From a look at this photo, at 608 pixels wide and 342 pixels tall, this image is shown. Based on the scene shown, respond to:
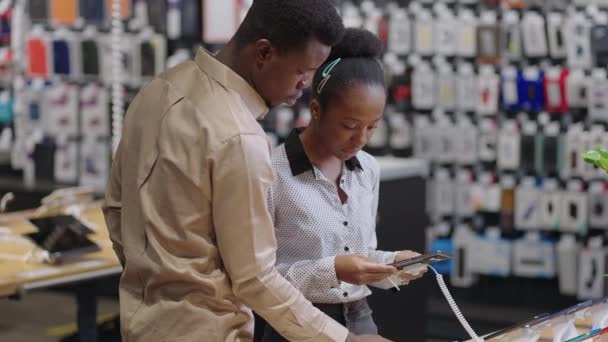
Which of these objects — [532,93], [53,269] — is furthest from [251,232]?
[532,93]

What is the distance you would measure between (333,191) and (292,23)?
2.12 ft

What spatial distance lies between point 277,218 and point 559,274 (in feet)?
18.4

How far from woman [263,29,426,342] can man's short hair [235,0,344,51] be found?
0.44 m

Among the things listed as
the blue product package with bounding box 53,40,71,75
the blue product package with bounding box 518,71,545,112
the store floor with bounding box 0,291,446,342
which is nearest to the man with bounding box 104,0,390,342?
the store floor with bounding box 0,291,446,342

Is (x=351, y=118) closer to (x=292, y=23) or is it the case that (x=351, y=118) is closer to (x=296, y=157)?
(x=296, y=157)

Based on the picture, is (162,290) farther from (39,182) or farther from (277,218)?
(39,182)

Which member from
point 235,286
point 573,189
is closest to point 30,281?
point 235,286

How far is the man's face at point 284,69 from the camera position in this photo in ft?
6.88

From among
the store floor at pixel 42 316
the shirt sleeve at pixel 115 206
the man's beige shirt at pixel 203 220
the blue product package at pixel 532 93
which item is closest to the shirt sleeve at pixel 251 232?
the man's beige shirt at pixel 203 220

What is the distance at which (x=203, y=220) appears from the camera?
6.89ft

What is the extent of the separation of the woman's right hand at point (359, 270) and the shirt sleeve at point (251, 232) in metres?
0.26

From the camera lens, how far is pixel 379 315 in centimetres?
516

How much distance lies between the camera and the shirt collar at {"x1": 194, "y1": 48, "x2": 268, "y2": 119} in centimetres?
214

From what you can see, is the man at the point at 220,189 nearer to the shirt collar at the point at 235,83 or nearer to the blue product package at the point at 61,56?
the shirt collar at the point at 235,83
